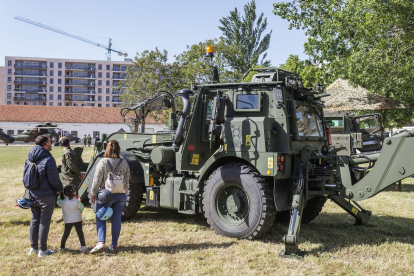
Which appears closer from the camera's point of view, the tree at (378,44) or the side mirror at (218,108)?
the side mirror at (218,108)

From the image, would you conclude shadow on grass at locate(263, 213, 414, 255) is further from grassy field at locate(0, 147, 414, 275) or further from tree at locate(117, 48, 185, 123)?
tree at locate(117, 48, 185, 123)

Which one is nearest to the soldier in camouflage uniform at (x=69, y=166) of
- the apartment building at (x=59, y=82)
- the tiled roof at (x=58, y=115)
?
the tiled roof at (x=58, y=115)

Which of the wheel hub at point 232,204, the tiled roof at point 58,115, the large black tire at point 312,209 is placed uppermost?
the tiled roof at point 58,115

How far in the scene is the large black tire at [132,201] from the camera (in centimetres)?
752

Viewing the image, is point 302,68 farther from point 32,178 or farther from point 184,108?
point 32,178

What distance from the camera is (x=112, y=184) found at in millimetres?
5586

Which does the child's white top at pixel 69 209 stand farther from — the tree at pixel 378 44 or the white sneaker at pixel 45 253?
the tree at pixel 378 44

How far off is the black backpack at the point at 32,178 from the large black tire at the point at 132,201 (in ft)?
7.76

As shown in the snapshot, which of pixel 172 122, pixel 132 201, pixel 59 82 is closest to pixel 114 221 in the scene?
pixel 132 201

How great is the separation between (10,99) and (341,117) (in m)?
107

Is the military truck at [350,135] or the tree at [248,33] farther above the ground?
the tree at [248,33]

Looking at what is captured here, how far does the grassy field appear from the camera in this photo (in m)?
5.02

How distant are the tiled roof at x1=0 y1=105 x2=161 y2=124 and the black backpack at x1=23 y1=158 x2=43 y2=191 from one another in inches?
2223

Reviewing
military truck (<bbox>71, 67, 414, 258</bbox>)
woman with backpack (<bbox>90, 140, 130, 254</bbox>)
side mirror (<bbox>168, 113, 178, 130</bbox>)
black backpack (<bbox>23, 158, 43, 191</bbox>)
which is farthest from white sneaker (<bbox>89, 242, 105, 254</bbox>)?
side mirror (<bbox>168, 113, 178, 130</bbox>)
